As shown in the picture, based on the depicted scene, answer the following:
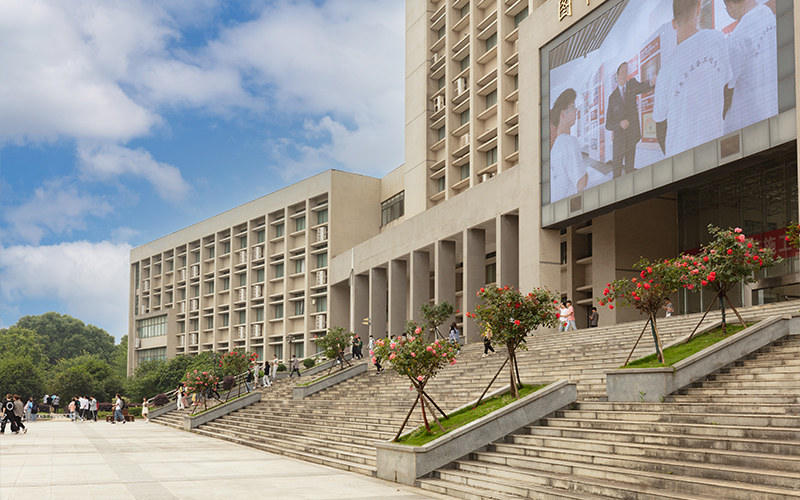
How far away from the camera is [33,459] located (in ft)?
55.4

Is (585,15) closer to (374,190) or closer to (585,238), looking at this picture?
(585,238)

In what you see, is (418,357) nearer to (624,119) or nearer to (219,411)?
(624,119)

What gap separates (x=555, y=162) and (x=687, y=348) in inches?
624

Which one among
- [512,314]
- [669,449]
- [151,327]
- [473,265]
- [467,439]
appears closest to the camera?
[669,449]

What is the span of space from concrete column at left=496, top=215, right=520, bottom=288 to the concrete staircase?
63.4 ft

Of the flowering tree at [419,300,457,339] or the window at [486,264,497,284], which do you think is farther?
the window at [486,264,497,284]

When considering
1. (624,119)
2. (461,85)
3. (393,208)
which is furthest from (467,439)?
(393,208)

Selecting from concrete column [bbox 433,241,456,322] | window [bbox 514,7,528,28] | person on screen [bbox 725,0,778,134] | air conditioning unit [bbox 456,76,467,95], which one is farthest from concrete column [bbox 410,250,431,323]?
person on screen [bbox 725,0,778,134]

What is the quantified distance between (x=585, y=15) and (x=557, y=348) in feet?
47.2

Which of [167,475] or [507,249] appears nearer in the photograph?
[167,475]

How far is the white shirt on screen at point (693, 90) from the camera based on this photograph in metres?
21.3

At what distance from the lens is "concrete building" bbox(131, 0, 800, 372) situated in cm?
2264

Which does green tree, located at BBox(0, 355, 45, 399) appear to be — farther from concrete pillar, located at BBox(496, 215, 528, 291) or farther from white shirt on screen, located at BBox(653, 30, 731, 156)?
white shirt on screen, located at BBox(653, 30, 731, 156)

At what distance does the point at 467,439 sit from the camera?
1249 cm
